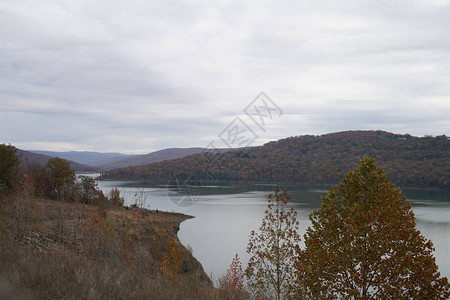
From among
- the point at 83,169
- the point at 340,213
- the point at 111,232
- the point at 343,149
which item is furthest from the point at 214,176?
the point at 340,213

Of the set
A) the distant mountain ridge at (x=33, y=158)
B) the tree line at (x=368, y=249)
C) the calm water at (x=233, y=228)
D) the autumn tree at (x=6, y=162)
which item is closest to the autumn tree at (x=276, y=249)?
the tree line at (x=368, y=249)

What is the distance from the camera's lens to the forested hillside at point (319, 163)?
10506 centimetres

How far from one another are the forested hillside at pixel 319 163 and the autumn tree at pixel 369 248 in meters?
96.3

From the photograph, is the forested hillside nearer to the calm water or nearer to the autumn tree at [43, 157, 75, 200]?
the calm water

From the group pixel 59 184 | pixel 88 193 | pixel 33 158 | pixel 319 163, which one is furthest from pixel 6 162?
pixel 319 163

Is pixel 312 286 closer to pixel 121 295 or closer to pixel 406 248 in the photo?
pixel 406 248

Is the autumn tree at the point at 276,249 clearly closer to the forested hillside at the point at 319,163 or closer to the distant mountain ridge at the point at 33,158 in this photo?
the distant mountain ridge at the point at 33,158

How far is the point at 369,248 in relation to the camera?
10.4m

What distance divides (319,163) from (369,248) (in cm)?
12108

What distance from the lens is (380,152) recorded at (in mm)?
132000

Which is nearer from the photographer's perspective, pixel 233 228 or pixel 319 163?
pixel 233 228

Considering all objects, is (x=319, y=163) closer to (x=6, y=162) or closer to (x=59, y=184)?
(x=59, y=184)

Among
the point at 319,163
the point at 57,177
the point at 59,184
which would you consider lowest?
the point at 59,184

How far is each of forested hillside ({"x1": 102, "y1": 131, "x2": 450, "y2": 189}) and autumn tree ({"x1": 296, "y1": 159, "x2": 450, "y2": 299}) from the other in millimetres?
96328
